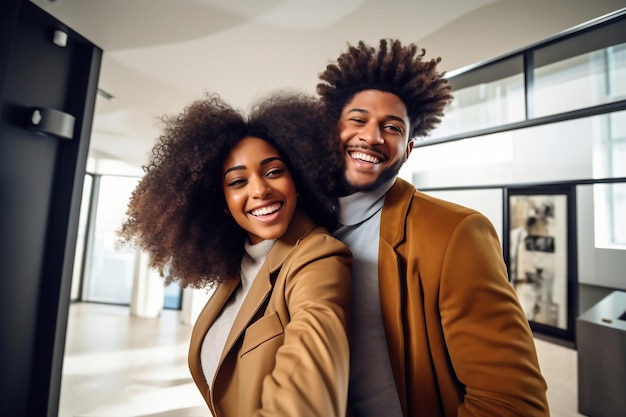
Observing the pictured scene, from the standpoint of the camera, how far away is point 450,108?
1.50 metres

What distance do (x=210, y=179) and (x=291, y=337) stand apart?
480 millimetres

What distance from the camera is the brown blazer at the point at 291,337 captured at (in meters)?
0.46

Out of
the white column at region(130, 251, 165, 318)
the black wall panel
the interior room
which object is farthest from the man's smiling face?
the white column at region(130, 251, 165, 318)

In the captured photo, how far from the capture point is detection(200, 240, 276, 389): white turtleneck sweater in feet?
2.46

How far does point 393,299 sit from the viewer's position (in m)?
0.67

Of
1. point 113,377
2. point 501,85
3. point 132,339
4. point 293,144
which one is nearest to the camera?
point 293,144

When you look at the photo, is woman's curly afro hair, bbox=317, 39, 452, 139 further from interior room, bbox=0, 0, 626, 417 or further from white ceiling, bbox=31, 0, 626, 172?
interior room, bbox=0, 0, 626, 417

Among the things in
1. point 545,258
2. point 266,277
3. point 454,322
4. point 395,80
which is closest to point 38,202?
point 266,277

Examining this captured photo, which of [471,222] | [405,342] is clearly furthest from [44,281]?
[471,222]

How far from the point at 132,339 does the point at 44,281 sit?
6.16ft

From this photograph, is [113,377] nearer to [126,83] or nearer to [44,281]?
[44,281]

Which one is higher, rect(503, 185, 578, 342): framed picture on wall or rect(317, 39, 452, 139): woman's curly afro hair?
rect(317, 39, 452, 139): woman's curly afro hair

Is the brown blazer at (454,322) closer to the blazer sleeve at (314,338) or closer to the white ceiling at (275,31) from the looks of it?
the blazer sleeve at (314,338)

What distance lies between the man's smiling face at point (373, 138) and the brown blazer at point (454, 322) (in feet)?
0.46
